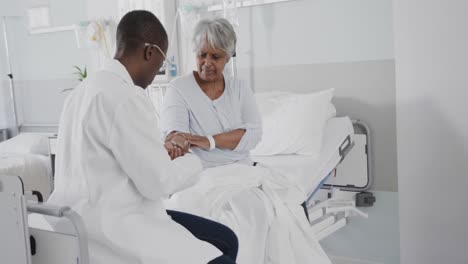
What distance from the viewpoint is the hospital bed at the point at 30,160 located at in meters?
3.72

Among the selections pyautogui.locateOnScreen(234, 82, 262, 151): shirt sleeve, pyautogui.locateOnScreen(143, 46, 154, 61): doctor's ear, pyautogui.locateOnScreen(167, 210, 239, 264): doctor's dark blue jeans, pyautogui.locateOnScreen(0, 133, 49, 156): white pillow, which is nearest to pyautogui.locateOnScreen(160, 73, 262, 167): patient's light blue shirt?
pyautogui.locateOnScreen(234, 82, 262, 151): shirt sleeve

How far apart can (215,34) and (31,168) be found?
2338 millimetres

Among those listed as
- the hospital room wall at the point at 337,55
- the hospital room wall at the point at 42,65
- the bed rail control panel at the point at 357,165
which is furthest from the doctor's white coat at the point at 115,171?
the hospital room wall at the point at 42,65

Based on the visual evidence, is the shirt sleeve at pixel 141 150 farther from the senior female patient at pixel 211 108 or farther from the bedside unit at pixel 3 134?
the bedside unit at pixel 3 134

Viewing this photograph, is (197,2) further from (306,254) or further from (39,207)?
(39,207)

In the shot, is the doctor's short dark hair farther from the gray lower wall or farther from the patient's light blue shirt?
the gray lower wall

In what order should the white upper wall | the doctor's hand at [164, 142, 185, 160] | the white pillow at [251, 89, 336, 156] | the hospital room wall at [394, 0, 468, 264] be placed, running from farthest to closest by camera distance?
the white upper wall, the white pillow at [251, 89, 336, 156], the hospital room wall at [394, 0, 468, 264], the doctor's hand at [164, 142, 185, 160]

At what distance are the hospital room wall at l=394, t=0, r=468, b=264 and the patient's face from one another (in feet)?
2.86

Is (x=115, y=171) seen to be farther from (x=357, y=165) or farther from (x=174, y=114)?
(x=357, y=165)

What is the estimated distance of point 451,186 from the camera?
234 cm

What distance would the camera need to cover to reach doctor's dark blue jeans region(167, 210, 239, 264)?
1.64 meters

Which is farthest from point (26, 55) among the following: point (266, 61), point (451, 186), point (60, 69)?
point (451, 186)

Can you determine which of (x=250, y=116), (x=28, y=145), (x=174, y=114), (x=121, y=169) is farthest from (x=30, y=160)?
(x=121, y=169)

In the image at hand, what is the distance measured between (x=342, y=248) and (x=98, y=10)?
2.34 metres
